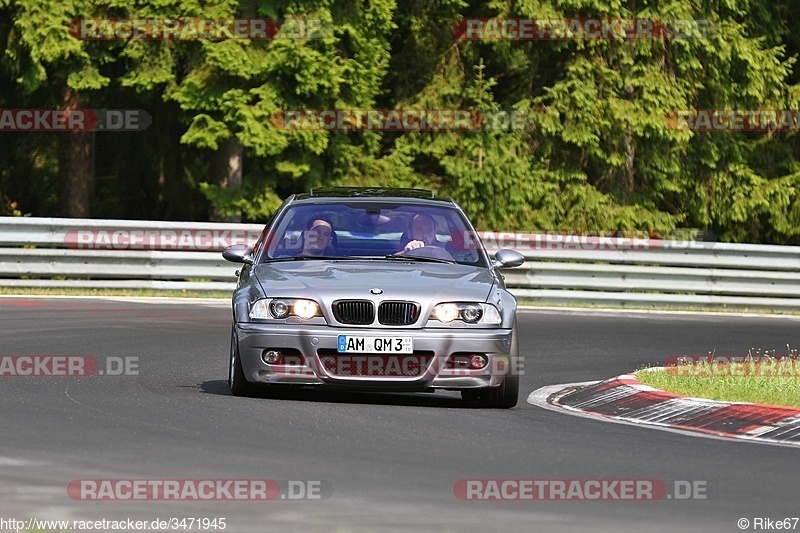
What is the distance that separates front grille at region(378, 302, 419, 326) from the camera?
1109cm

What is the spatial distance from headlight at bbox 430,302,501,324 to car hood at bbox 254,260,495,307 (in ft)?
0.15

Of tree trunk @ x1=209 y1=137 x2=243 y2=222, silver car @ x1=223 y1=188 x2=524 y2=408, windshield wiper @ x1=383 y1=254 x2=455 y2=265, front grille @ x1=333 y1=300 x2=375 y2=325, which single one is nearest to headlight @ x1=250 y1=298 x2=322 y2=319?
silver car @ x1=223 y1=188 x2=524 y2=408

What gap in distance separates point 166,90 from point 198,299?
5717 millimetres

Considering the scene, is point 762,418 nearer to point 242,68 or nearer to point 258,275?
point 258,275

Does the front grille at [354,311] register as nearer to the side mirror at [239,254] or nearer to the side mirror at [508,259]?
the side mirror at [239,254]

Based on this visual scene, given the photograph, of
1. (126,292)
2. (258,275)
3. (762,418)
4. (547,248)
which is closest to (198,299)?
(126,292)

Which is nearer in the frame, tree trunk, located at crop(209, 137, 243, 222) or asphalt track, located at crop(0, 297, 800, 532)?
asphalt track, located at crop(0, 297, 800, 532)

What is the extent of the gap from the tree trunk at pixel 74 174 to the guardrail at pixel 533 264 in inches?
230

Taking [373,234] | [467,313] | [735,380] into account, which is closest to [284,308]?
[467,313]

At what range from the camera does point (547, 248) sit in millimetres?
23172

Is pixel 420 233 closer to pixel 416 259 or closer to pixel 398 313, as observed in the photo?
pixel 416 259

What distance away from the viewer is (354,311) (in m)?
11.1

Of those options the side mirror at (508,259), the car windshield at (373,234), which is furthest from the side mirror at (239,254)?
the side mirror at (508,259)

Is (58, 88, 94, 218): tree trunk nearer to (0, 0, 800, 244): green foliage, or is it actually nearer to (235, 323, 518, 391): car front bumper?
(0, 0, 800, 244): green foliage
